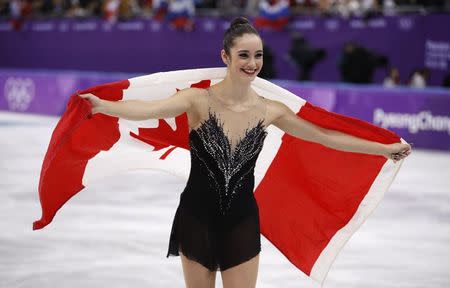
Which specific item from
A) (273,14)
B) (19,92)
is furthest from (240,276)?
(19,92)

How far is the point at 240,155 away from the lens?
3967 millimetres

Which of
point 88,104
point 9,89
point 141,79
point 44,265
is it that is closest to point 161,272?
point 44,265

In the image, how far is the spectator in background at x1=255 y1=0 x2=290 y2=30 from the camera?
56.3 ft

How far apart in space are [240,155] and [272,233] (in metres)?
1.04

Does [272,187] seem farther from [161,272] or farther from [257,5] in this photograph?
[257,5]

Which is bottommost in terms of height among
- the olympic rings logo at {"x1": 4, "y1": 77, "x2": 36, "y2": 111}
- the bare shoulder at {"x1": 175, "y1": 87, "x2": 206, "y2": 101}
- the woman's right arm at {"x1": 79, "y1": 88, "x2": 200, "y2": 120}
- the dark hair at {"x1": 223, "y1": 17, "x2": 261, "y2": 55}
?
the olympic rings logo at {"x1": 4, "y1": 77, "x2": 36, "y2": 111}

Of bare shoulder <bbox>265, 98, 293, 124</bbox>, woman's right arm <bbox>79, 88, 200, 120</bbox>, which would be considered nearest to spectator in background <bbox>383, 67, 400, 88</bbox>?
bare shoulder <bbox>265, 98, 293, 124</bbox>

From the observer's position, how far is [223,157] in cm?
394

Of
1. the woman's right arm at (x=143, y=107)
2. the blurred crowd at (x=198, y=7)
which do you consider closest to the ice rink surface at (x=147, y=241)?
the woman's right arm at (x=143, y=107)

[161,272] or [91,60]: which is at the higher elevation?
[161,272]

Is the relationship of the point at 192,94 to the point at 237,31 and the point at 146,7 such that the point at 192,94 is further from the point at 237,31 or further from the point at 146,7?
the point at 146,7

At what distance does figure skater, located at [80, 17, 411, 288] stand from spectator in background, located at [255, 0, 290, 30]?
43.9ft

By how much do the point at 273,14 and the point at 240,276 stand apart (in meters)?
13.7

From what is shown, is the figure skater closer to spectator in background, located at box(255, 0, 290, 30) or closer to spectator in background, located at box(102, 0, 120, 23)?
Result: spectator in background, located at box(255, 0, 290, 30)
